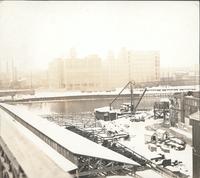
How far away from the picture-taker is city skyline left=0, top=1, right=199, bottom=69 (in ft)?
7.84

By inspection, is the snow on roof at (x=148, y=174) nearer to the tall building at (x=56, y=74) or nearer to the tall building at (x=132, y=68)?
the tall building at (x=132, y=68)

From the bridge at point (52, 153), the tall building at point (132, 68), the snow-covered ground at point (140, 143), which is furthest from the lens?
the tall building at point (132, 68)

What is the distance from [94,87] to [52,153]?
0.58 m

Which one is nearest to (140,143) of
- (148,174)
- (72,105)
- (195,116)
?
(148,174)

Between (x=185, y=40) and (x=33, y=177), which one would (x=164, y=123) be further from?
(x=33, y=177)

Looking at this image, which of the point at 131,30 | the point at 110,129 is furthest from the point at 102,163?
the point at 131,30

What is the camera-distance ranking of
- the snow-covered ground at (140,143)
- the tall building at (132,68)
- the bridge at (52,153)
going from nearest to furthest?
the bridge at (52,153) < the snow-covered ground at (140,143) < the tall building at (132,68)

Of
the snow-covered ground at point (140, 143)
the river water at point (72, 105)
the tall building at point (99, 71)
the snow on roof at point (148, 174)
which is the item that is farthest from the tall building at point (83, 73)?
the snow on roof at point (148, 174)

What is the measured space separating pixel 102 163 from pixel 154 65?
2.83 ft

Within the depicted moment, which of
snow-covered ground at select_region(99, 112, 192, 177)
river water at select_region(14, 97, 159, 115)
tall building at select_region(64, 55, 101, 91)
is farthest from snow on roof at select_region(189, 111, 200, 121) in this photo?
tall building at select_region(64, 55, 101, 91)

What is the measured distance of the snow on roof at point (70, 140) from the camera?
219 cm

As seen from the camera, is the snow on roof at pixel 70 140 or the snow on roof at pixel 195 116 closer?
the snow on roof at pixel 70 140

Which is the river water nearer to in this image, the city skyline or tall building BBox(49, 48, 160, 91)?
tall building BBox(49, 48, 160, 91)

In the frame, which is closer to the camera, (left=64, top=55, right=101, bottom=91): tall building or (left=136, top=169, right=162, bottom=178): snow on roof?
(left=136, top=169, right=162, bottom=178): snow on roof
